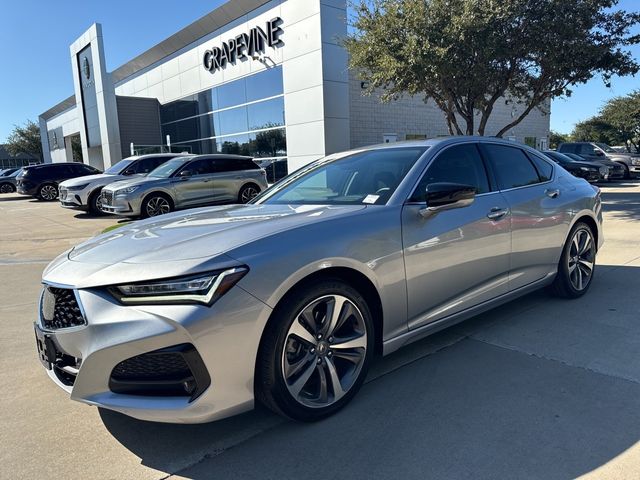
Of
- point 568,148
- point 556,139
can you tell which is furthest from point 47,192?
point 556,139

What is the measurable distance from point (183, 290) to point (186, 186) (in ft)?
33.7

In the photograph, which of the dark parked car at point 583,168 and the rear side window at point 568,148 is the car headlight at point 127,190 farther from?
the rear side window at point 568,148

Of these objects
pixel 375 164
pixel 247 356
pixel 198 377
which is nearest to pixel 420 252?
pixel 375 164

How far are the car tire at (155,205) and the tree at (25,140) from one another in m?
72.9

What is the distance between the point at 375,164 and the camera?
3.71 m

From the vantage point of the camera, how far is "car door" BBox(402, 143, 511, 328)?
314cm

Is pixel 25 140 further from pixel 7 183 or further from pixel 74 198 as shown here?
pixel 74 198

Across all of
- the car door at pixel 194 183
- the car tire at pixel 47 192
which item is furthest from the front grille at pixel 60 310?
the car tire at pixel 47 192

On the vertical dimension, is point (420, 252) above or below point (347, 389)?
above

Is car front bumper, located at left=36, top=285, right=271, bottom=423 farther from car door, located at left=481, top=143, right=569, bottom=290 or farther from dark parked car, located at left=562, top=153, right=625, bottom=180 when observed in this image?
dark parked car, located at left=562, top=153, right=625, bottom=180

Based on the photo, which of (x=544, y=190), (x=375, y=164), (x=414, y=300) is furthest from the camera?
(x=544, y=190)

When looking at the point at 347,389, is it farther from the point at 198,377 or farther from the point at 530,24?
the point at 530,24

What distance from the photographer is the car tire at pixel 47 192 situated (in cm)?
2093

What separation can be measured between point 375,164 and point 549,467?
7.59 feet
